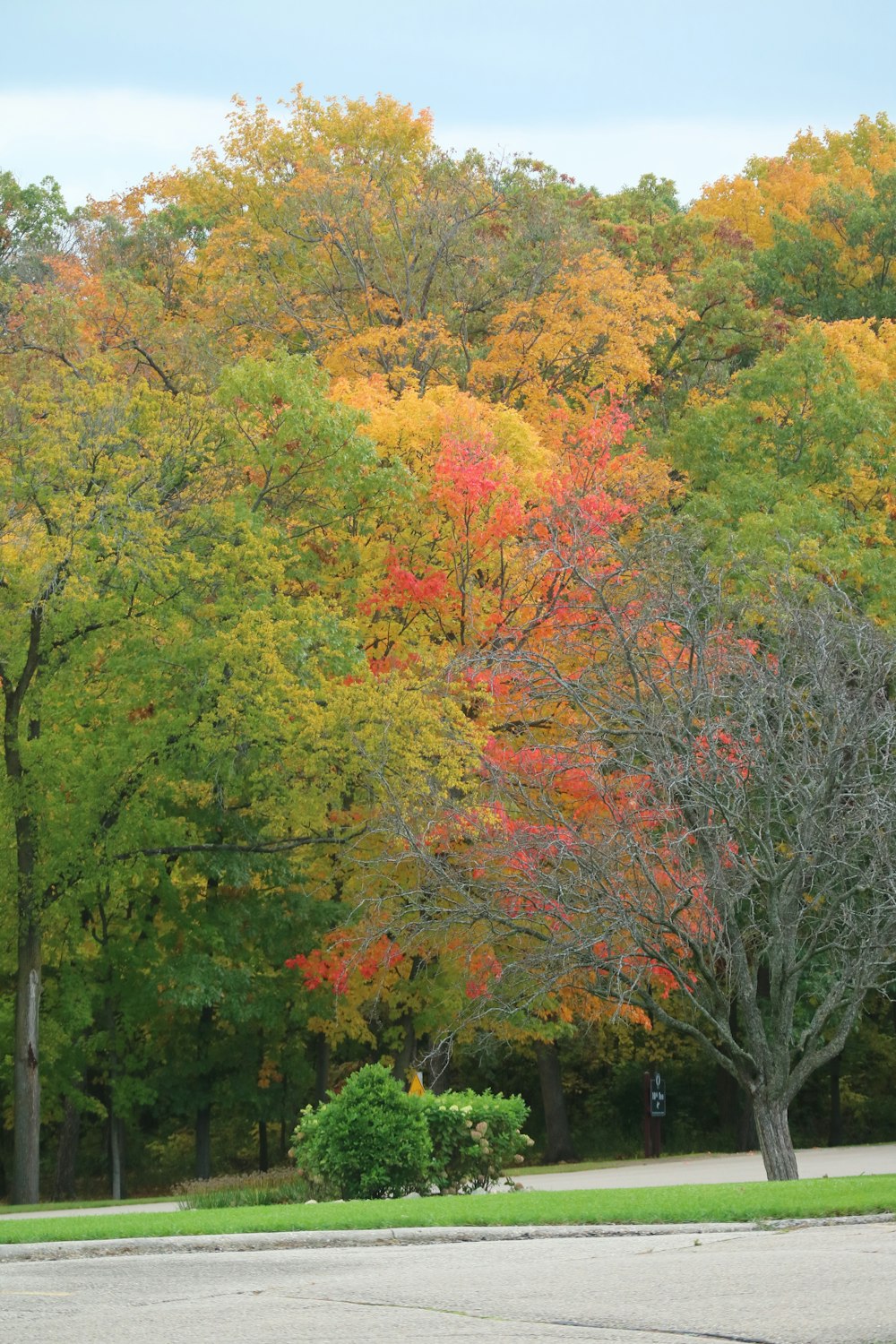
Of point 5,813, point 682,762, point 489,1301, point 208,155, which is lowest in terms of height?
point 489,1301

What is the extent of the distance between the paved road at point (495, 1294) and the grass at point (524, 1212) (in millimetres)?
1029

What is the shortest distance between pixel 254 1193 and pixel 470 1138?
102 inches

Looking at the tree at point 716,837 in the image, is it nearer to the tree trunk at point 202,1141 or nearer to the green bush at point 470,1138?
the green bush at point 470,1138

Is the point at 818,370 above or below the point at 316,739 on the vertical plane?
above

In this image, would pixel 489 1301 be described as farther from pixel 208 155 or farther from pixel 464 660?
pixel 208 155

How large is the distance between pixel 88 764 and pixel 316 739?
Answer: 353 cm

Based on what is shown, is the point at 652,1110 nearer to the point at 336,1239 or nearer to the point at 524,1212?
the point at 524,1212

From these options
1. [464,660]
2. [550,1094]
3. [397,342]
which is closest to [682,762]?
[464,660]

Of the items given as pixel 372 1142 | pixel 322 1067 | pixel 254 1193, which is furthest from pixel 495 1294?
pixel 322 1067

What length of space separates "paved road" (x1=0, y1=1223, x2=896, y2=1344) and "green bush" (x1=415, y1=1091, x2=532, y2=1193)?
736cm

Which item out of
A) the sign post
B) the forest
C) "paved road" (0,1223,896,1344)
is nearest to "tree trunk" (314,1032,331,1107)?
the forest

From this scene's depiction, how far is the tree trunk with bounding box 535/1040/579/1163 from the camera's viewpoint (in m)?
33.0

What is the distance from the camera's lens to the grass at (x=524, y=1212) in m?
12.0

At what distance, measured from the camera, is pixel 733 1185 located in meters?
14.9
